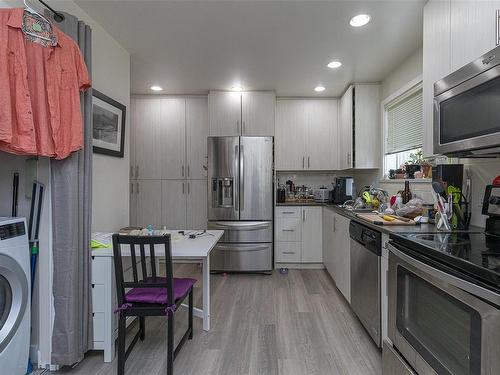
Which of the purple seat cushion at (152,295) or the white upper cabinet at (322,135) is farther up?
the white upper cabinet at (322,135)

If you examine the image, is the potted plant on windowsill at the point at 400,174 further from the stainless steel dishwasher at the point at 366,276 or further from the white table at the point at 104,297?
the white table at the point at 104,297

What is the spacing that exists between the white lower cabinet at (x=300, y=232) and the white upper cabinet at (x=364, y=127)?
0.90 meters

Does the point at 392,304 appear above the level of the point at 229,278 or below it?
above

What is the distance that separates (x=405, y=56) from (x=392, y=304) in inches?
99.2

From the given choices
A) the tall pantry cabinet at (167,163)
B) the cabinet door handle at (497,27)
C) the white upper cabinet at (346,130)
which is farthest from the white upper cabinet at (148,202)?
the cabinet door handle at (497,27)

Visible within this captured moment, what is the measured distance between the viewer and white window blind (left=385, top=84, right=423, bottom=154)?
111 inches

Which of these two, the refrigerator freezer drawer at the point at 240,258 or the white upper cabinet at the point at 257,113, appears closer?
the refrigerator freezer drawer at the point at 240,258

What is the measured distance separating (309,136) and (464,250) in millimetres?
3304

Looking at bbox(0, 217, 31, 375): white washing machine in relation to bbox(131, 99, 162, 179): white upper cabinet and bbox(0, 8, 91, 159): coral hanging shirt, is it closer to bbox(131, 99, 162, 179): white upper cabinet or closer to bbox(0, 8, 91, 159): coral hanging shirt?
bbox(0, 8, 91, 159): coral hanging shirt

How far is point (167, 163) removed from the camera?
4289mm

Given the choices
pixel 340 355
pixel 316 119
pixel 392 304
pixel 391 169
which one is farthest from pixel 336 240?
pixel 316 119

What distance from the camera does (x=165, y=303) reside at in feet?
5.81

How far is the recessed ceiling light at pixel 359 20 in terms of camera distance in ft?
7.23

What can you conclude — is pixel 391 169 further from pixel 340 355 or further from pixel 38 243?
pixel 38 243
